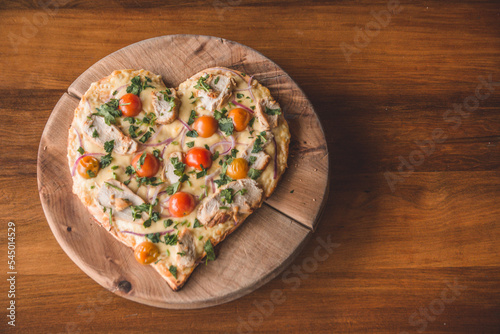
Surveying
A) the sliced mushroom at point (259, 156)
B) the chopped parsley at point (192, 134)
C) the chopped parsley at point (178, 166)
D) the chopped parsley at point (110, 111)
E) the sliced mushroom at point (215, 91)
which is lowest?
the chopped parsley at point (178, 166)

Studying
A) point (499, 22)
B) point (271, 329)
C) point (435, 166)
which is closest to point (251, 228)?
point (271, 329)

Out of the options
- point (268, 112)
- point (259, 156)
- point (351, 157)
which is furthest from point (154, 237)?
point (351, 157)

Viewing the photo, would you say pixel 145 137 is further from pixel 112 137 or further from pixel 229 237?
pixel 229 237

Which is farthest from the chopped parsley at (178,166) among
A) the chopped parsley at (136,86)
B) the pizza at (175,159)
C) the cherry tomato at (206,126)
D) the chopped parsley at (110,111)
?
the chopped parsley at (136,86)

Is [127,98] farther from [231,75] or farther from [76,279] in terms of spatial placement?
[76,279]

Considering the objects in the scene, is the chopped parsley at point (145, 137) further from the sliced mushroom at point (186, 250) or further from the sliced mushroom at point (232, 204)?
the sliced mushroom at point (186, 250)

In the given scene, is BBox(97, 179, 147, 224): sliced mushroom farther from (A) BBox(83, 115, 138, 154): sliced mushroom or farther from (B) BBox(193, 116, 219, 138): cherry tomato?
(B) BBox(193, 116, 219, 138): cherry tomato

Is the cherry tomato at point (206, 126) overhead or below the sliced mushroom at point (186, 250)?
overhead

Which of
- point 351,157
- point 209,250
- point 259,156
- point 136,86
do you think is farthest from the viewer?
point 351,157
